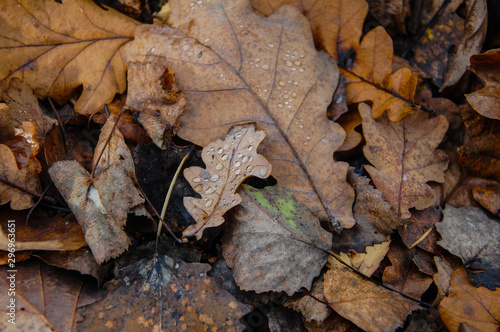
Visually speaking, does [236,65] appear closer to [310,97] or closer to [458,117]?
[310,97]

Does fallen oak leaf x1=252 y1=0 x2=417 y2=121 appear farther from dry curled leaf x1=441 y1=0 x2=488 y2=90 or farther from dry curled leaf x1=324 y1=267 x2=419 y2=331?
dry curled leaf x1=324 y1=267 x2=419 y2=331

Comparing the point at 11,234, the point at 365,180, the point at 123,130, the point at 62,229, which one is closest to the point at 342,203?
the point at 365,180

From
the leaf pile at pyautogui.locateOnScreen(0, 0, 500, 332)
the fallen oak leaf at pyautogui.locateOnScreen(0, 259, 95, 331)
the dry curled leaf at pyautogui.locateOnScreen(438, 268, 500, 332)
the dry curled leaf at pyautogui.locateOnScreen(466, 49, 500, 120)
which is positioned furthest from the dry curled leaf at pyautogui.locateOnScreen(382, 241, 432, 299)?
the fallen oak leaf at pyautogui.locateOnScreen(0, 259, 95, 331)

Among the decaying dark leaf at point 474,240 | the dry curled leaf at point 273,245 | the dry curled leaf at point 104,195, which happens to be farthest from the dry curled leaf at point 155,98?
the decaying dark leaf at point 474,240

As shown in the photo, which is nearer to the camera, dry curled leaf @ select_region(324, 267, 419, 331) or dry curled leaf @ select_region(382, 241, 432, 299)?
dry curled leaf @ select_region(324, 267, 419, 331)

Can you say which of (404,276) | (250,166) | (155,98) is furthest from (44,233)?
(404,276)

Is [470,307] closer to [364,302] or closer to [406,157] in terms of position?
[364,302]
